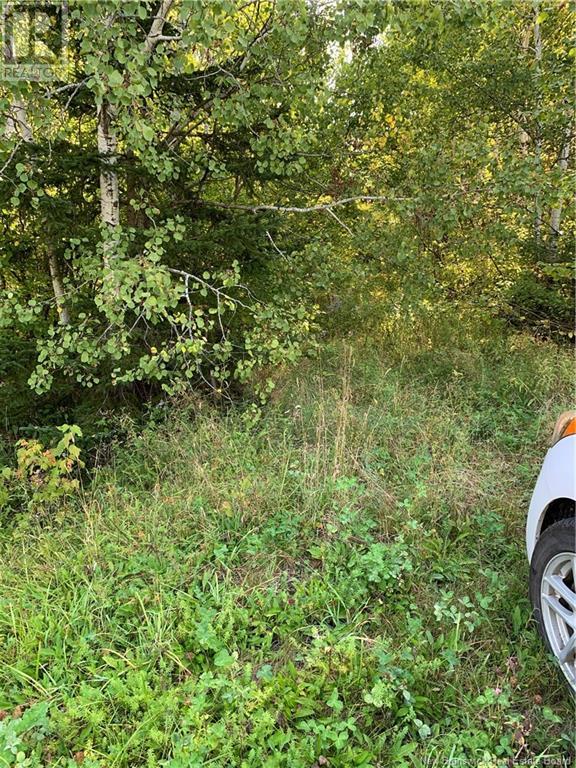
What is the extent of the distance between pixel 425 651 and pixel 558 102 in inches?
222

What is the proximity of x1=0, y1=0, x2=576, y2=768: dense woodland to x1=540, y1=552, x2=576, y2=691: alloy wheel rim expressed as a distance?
0.11 m

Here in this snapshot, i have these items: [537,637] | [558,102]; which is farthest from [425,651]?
[558,102]

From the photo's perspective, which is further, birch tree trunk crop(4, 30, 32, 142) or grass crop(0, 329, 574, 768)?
birch tree trunk crop(4, 30, 32, 142)

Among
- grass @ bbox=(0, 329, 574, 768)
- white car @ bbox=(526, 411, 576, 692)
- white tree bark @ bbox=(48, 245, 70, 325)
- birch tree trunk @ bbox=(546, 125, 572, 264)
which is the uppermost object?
birch tree trunk @ bbox=(546, 125, 572, 264)

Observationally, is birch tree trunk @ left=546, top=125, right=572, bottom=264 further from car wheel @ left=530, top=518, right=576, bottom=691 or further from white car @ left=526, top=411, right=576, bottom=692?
car wheel @ left=530, top=518, right=576, bottom=691

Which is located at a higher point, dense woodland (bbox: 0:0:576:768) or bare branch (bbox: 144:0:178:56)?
bare branch (bbox: 144:0:178:56)

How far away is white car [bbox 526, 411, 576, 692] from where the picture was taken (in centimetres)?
186

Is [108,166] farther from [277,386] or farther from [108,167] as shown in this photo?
[277,386]

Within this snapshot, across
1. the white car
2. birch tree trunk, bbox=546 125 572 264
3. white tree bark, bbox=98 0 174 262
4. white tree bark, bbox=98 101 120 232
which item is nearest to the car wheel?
the white car

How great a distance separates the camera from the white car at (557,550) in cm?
186

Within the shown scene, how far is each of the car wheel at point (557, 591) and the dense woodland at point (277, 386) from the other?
0.37 ft

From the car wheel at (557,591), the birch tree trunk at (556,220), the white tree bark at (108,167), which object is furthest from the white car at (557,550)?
the birch tree trunk at (556,220)

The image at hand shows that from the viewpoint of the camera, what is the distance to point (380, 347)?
6504 millimetres

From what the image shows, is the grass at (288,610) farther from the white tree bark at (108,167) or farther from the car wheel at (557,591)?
the white tree bark at (108,167)
